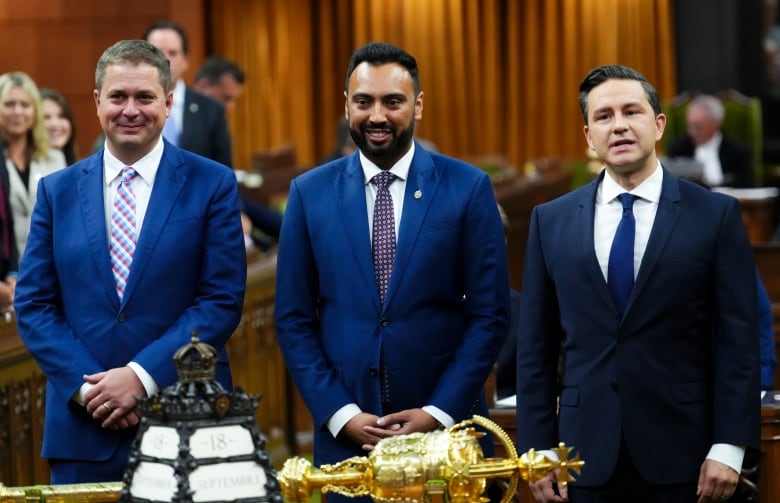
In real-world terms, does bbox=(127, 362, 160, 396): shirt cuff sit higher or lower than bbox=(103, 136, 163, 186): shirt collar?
lower

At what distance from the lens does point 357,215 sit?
3342 mm

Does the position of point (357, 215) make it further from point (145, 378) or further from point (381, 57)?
point (145, 378)

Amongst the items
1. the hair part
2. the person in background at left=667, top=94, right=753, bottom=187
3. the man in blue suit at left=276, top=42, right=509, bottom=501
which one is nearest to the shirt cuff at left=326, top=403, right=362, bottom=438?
the man in blue suit at left=276, top=42, right=509, bottom=501

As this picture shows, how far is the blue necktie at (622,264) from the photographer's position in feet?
10.4

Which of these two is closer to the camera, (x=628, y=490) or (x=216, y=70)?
(x=628, y=490)

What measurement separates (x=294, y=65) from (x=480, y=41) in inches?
72.9

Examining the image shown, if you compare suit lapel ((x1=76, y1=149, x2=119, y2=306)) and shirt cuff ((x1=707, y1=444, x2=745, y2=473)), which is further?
suit lapel ((x1=76, y1=149, x2=119, y2=306))

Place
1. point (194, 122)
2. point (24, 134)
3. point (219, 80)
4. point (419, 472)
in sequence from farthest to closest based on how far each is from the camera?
point (219, 80) < point (194, 122) < point (24, 134) < point (419, 472)

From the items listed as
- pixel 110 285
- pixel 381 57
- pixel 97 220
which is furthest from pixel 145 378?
pixel 381 57

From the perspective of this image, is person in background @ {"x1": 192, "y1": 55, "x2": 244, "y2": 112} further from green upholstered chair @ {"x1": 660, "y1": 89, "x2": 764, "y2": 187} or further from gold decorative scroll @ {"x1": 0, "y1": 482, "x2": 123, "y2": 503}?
green upholstered chair @ {"x1": 660, "y1": 89, "x2": 764, "y2": 187}

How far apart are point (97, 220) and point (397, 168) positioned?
65 centimetres

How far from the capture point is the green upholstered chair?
13898 mm

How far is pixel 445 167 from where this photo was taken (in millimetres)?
3418

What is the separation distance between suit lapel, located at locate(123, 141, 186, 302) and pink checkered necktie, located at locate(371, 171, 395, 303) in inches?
16.7
